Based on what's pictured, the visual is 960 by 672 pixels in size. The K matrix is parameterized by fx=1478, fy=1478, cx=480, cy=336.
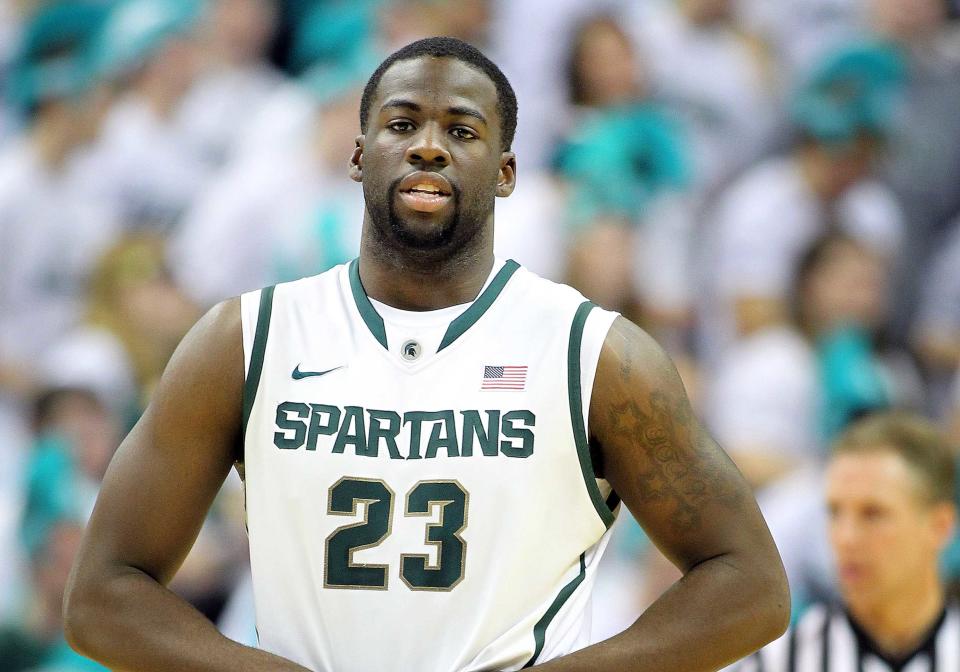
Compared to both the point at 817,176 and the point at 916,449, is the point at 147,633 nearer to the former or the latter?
the point at 916,449

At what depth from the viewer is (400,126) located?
99.4 inches

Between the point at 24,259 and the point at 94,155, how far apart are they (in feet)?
2.02

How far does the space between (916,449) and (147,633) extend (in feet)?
7.82

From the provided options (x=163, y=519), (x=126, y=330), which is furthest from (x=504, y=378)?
(x=126, y=330)

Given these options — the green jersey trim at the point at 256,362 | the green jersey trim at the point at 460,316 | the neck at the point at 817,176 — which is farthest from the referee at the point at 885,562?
the neck at the point at 817,176

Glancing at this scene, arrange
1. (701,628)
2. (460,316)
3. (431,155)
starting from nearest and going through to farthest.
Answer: (701,628), (431,155), (460,316)

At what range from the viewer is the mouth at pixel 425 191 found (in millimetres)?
2471

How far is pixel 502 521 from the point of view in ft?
7.89

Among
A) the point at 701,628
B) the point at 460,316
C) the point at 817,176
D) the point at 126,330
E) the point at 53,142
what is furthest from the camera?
the point at 53,142

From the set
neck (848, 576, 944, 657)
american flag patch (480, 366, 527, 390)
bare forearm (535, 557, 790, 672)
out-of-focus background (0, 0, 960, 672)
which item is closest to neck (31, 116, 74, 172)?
out-of-focus background (0, 0, 960, 672)

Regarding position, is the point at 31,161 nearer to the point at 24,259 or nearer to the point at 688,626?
the point at 24,259

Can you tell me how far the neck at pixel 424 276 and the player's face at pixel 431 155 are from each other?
33 millimetres

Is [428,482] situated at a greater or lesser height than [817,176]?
lesser

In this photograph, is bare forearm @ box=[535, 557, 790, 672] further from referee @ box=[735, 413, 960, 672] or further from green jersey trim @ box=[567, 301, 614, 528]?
referee @ box=[735, 413, 960, 672]
